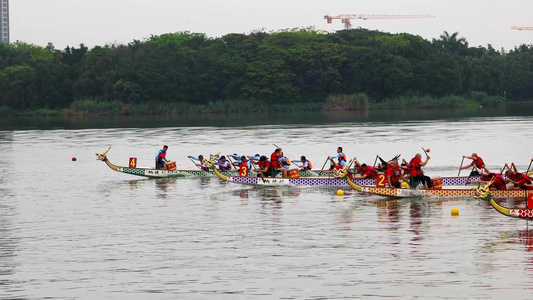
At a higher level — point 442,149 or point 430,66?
point 430,66

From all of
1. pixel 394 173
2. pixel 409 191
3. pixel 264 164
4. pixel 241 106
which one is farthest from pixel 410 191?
pixel 241 106

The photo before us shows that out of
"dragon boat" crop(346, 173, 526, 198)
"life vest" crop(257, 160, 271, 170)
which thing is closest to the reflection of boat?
"dragon boat" crop(346, 173, 526, 198)

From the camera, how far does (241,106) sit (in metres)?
125

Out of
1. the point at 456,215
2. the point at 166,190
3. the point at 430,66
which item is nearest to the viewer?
the point at 456,215

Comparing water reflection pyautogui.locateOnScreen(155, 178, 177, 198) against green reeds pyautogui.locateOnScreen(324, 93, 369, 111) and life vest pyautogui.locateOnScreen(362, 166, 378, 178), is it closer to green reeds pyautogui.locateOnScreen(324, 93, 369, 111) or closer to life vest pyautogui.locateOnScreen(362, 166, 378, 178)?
life vest pyautogui.locateOnScreen(362, 166, 378, 178)

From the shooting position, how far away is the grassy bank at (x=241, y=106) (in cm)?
12262

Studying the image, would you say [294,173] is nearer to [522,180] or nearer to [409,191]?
[409,191]

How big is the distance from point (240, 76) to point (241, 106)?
4974 millimetres

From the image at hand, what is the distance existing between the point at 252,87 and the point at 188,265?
105 metres

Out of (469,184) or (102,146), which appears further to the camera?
(102,146)

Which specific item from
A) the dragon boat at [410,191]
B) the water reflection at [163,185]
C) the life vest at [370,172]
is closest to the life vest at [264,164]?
the water reflection at [163,185]

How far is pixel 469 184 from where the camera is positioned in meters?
33.0

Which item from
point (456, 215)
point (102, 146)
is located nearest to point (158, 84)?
point (102, 146)

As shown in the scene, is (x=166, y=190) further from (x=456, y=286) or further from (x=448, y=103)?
(x=448, y=103)
